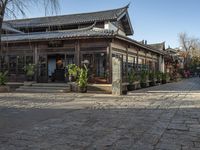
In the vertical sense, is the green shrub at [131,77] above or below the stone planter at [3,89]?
above

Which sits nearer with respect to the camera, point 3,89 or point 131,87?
point 3,89

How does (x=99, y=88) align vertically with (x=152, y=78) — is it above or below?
below

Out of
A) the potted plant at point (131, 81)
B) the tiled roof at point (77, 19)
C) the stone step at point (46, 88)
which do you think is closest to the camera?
the stone step at point (46, 88)

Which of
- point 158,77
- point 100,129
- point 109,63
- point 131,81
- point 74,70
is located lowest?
point 100,129

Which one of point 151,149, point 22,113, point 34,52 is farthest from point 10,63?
point 151,149

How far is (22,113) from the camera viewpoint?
34.7 ft

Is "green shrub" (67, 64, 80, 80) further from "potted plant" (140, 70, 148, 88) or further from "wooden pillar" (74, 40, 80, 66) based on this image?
"potted plant" (140, 70, 148, 88)

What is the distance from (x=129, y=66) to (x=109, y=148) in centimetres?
1871

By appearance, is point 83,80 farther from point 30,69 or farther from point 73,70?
point 30,69

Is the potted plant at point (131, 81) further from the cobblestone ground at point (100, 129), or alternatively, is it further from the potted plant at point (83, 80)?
the cobblestone ground at point (100, 129)

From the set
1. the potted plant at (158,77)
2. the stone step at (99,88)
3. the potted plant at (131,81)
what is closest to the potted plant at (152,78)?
the potted plant at (158,77)

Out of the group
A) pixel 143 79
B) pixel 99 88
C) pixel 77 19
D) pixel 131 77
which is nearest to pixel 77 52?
pixel 99 88

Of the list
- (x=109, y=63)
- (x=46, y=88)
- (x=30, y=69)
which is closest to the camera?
(x=109, y=63)

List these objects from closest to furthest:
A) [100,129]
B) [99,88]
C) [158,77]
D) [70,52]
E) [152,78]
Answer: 1. [100,129]
2. [99,88]
3. [70,52]
4. [152,78]
5. [158,77]
